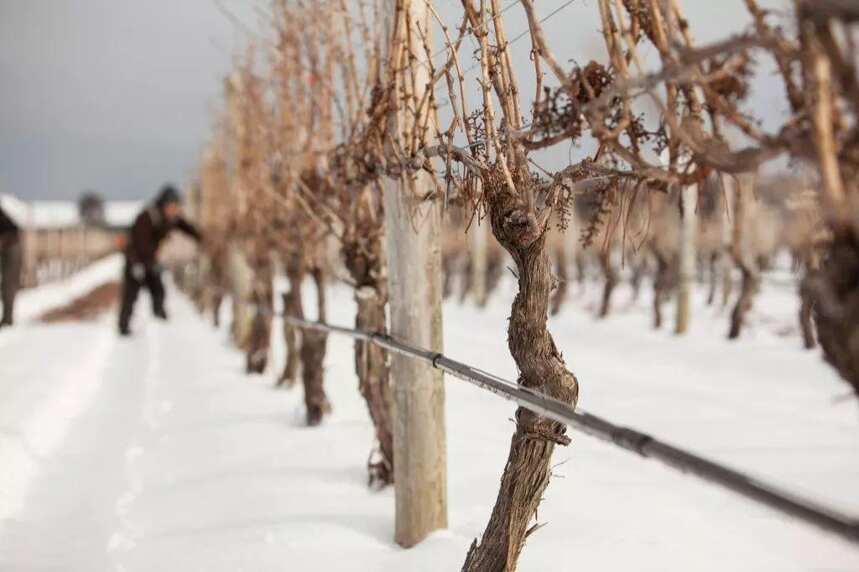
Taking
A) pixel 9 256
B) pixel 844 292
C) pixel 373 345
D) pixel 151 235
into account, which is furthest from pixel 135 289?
pixel 844 292

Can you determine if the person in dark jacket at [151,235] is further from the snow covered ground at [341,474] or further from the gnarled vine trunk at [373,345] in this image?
the gnarled vine trunk at [373,345]

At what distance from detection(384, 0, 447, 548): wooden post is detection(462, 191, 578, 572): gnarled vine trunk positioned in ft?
2.48

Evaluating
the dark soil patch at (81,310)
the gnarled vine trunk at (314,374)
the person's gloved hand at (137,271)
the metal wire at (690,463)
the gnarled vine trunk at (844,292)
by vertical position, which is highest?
the gnarled vine trunk at (844,292)

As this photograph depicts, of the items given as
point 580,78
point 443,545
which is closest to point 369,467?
point 443,545

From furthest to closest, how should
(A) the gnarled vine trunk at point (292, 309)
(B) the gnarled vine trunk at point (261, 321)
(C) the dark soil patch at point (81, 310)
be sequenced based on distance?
(C) the dark soil patch at point (81, 310), (B) the gnarled vine trunk at point (261, 321), (A) the gnarled vine trunk at point (292, 309)

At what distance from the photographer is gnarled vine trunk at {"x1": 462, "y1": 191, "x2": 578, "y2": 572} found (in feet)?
6.50

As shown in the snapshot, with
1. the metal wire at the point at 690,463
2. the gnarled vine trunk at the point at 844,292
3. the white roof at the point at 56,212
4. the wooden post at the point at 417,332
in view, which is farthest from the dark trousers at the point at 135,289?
the white roof at the point at 56,212

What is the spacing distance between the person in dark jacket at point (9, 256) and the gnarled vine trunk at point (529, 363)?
6558 mm

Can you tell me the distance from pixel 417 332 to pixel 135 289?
332 inches

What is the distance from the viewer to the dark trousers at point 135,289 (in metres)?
10.2

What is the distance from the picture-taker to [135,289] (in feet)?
34.0

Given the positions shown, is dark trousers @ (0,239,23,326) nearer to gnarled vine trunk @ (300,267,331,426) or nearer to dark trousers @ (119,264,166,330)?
dark trousers @ (119,264,166,330)

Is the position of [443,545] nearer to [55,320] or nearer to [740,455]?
[740,455]

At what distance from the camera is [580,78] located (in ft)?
5.02
